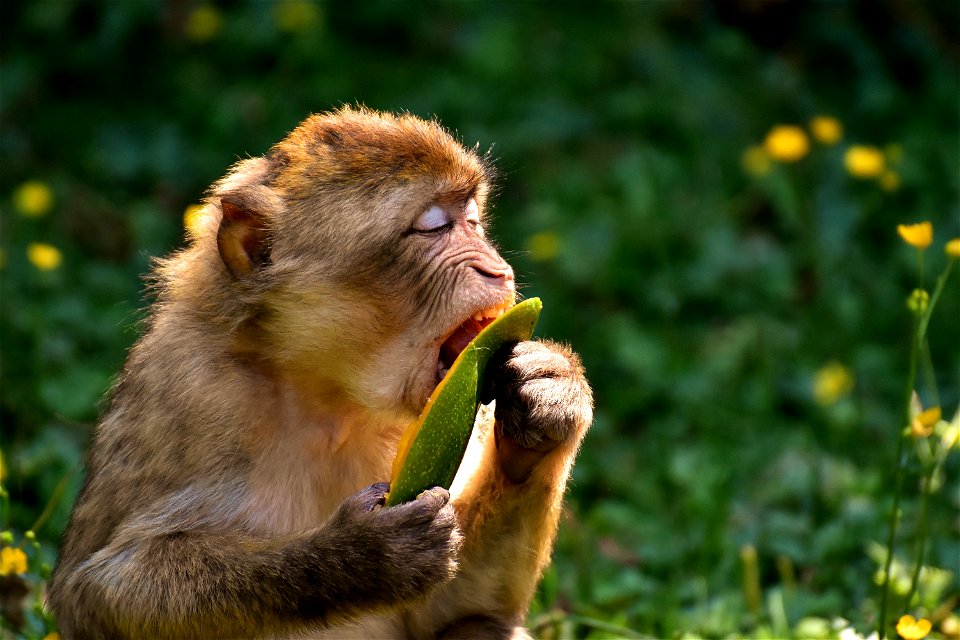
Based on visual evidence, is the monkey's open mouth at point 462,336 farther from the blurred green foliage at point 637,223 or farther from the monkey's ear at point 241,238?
the blurred green foliage at point 637,223

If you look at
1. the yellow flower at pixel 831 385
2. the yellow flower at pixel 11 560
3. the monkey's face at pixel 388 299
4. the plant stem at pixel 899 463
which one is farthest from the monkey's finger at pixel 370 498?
the yellow flower at pixel 831 385

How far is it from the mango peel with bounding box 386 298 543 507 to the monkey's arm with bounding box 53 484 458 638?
7 centimetres

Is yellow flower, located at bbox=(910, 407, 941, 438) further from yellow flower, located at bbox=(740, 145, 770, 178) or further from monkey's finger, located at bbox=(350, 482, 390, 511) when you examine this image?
yellow flower, located at bbox=(740, 145, 770, 178)

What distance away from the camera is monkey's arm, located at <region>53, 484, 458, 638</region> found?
3479 mm

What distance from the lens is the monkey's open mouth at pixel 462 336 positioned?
150 inches

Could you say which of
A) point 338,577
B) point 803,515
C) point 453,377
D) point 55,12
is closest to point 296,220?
point 453,377

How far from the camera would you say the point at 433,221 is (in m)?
3.95

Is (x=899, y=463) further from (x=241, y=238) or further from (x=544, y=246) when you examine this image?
(x=544, y=246)

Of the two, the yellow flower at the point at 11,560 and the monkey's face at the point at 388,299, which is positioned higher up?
the monkey's face at the point at 388,299

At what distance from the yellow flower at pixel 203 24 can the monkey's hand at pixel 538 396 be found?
535cm

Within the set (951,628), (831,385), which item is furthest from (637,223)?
(951,628)

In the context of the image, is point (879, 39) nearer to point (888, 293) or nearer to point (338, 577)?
point (888, 293)

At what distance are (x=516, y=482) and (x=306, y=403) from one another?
2.18ft

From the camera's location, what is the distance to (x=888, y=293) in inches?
275
